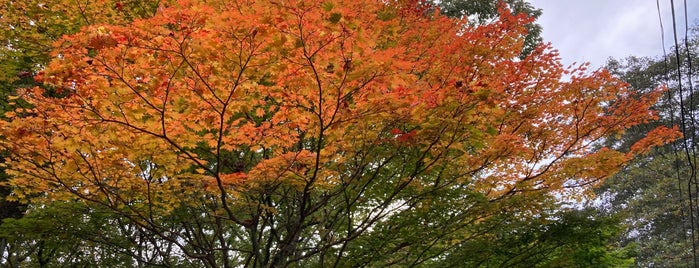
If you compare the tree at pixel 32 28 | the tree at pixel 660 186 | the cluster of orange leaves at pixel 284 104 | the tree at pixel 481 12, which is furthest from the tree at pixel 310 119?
the tree at pixel 660 186

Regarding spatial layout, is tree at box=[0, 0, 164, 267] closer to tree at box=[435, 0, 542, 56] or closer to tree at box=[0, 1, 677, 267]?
tree at box=[0, 1, 677, 267]

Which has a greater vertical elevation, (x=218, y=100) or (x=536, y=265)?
(x=218, y=100)

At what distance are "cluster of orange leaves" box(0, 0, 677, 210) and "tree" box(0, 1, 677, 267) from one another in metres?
0.02

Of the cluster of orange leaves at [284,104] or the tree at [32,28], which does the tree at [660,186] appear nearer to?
the cluster of orange leaves at [284,104]

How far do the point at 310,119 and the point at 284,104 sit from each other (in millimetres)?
283

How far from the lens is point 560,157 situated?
5.70 metres

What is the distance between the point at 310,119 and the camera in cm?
414

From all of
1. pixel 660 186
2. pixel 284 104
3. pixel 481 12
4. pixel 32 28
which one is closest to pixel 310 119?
pixel 284 104

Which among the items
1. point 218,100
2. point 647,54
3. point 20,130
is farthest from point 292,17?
point 647,54

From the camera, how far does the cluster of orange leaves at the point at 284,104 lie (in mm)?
3264

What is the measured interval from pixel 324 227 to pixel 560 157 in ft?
11.8

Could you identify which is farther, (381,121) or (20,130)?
(381,121)

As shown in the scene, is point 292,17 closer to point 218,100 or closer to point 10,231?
point 218,100

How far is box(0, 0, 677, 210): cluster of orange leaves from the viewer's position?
3264 mm
